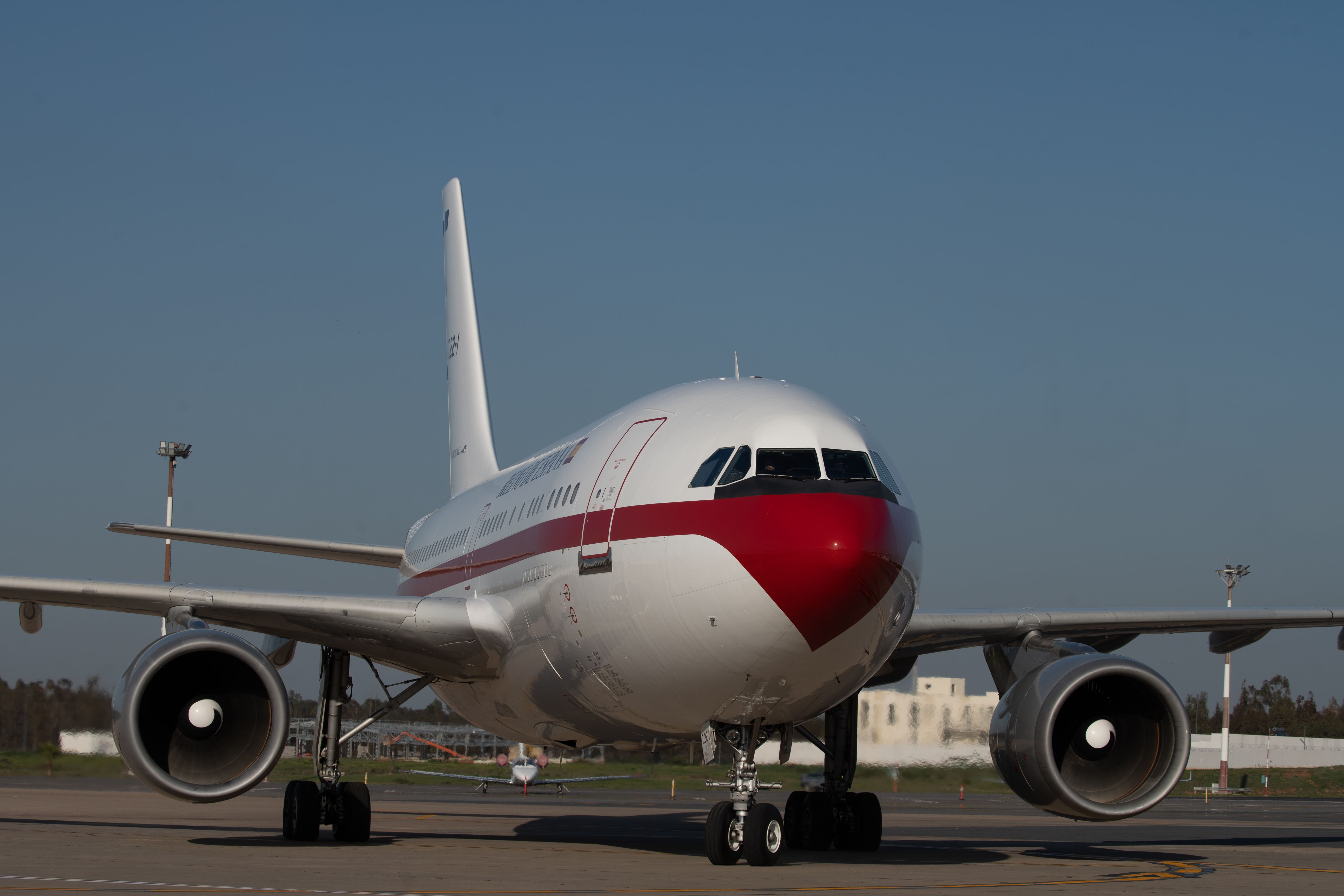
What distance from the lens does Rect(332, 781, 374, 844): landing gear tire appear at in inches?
607

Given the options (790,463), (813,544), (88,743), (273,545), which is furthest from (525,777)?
(813,544)

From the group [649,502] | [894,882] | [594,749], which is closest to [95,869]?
[649,502]

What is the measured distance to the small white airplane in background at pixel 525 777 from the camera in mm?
35531

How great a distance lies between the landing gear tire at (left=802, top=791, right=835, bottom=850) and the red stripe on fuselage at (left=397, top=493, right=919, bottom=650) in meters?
5.81

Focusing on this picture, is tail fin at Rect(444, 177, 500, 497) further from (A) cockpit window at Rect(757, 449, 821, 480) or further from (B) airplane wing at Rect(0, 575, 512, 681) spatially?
(A) cockpit window at Rect(757, 449, 821, 480)

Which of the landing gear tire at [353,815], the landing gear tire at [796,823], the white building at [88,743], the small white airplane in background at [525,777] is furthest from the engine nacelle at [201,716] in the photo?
the small white airplane in background at [525,777]

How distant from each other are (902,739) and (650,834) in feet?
40.6

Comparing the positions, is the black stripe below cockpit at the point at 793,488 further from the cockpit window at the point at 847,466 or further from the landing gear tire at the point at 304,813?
the landing gear tire at the point at 304,813

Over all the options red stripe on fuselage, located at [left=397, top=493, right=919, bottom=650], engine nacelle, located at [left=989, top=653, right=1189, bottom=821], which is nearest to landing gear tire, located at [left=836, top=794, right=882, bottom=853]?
engine nacelle, located at [left=989, top=653, right=1189, bottom=821]

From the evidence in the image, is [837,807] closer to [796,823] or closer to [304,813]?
[796,823]

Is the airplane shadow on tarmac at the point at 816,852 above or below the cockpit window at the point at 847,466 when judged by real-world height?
below

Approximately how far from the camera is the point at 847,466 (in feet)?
35.6

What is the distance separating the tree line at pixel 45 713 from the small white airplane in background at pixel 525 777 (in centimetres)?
996

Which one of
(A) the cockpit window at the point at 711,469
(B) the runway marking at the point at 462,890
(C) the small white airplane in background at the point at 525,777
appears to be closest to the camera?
(B) the runway marking at the point at 462,890
